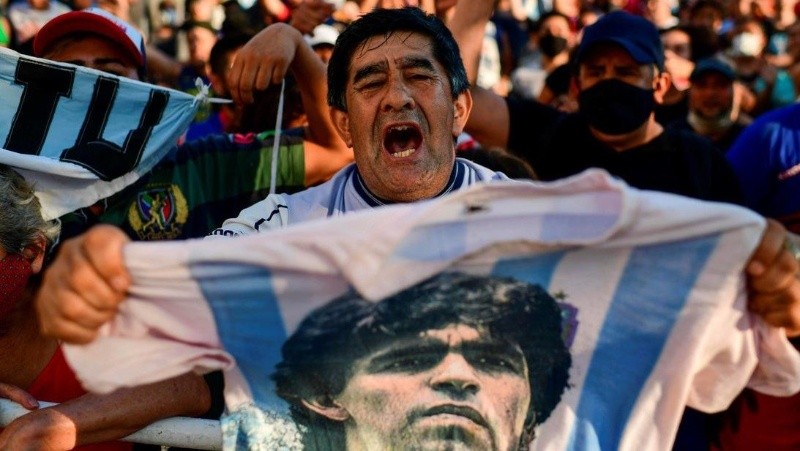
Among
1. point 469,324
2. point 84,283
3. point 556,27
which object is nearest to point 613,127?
point 469,324

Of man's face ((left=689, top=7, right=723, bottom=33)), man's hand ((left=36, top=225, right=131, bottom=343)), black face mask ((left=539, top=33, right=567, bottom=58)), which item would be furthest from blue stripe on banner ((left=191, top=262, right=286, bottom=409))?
man's face ((left=689, top=7, right=723, bottom=33))

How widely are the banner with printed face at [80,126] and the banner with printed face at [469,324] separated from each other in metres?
1.52

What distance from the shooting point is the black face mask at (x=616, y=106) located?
4218mm

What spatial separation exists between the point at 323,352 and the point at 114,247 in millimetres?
459

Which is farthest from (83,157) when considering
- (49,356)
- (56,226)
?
(49,356)

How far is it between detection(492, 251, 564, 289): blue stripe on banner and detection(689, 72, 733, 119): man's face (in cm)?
395

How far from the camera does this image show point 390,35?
3.02 meters

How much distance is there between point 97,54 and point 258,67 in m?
0.76

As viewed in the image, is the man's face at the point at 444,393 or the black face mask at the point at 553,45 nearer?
the man's face at the point at 444,393

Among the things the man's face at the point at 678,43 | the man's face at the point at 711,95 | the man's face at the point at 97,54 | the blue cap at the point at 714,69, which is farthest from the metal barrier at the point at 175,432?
the man's face at the point at 678,43

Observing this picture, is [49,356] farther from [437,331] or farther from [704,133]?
[704,133]

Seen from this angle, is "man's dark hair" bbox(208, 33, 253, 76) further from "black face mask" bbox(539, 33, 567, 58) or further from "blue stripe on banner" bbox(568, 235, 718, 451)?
"blue stripe on banner" bbox(568, 235, 718, 451)

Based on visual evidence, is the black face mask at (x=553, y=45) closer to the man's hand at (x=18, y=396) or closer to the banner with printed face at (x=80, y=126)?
the banner with printed face at (x=80, y=126)

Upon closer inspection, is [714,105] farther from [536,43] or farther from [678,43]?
[536,43]
